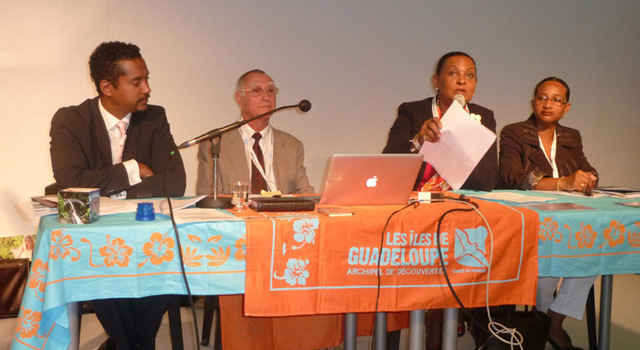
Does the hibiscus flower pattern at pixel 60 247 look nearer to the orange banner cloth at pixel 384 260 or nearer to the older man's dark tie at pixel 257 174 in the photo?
the orange banner cloth at pixel 384 260

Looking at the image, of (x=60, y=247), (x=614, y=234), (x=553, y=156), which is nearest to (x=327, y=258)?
(x=60, y=247)

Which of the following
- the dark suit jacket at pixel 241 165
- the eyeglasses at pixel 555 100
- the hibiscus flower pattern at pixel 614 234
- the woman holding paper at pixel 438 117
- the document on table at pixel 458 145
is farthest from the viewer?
the eyeglasses at pixel 555 100

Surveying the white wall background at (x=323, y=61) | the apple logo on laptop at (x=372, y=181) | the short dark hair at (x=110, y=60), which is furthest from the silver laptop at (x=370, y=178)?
the white wall background at (x=323, y=61)

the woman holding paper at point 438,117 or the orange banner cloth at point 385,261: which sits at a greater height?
the woman holding paper at point 438,117

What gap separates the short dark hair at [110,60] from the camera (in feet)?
7.72

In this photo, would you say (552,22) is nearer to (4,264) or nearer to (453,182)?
(453,182)

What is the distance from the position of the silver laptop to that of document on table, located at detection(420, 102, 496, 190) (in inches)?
10.1

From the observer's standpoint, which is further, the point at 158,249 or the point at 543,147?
the point at 543,147

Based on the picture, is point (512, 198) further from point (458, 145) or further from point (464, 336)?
point (464, 336)

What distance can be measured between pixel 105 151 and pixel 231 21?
1589 mm

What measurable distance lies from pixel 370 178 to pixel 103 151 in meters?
1.27

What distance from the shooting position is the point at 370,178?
1732 mm

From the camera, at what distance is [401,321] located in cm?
223

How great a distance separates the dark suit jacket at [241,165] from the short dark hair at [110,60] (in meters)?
0.62
